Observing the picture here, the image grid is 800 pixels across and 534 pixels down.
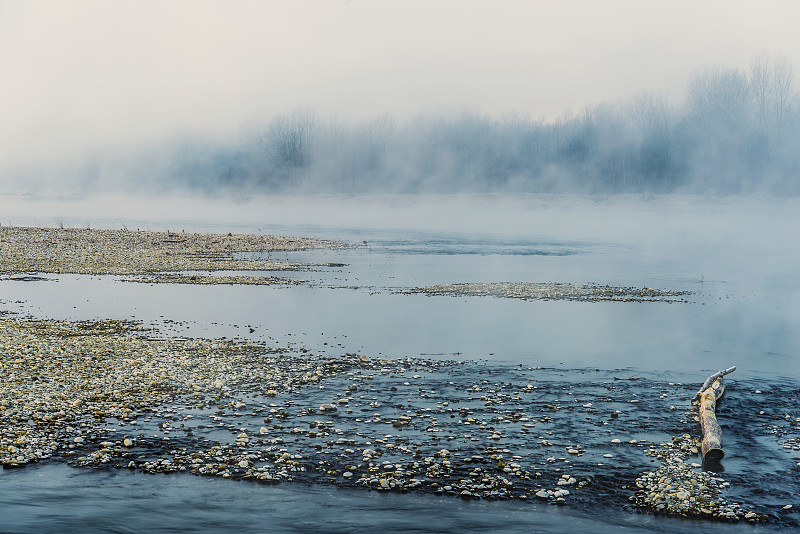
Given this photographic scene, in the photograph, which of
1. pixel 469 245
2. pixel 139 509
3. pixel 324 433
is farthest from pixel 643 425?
pixel 469 245

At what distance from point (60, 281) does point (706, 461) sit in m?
42.8

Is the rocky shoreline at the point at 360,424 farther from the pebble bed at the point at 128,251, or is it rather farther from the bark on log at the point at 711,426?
the pebble bed at the point at 128,251

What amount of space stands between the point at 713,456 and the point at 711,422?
1.75 m

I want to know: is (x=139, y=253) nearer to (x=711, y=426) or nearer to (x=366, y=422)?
(x=366, y=422)

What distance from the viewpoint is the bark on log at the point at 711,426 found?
15.0m

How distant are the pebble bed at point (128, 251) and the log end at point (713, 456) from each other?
39.1 metres

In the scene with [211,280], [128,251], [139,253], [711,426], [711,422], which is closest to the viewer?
[711,426]

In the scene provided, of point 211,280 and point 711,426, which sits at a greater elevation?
point 211,280

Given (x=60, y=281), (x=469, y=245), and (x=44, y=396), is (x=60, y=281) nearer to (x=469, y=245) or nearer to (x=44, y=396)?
(x=44, y=396)

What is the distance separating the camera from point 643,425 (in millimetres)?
17562

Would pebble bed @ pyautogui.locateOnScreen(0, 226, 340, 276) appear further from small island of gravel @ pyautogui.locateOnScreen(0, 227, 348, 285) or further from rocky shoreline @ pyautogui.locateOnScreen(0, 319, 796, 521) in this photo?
rocky shoreline @ pyautogui.locateOnScreen(0, 319, 796, 521)

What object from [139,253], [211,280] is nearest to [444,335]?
[211,280]

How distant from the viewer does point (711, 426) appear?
53.9ft

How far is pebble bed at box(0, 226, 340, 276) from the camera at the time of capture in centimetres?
5578
